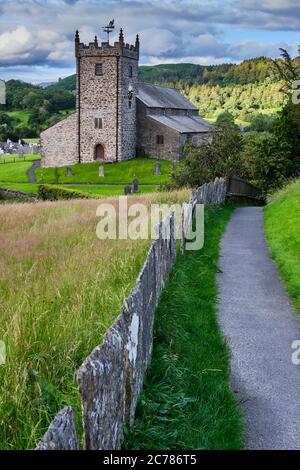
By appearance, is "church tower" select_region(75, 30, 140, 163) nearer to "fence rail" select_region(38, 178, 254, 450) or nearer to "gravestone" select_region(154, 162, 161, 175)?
"gravestone" select_region(154, 162, 161, 175)

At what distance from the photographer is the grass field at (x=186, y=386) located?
5.41m

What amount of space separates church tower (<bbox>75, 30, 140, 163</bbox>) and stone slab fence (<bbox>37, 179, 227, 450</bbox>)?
58726mm

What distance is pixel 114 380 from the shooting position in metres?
4.59

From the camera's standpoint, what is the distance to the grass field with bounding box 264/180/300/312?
12.2m

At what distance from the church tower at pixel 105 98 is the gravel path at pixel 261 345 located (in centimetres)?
5147

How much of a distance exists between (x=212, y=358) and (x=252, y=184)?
90.7ft

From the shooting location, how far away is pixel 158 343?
762 cm

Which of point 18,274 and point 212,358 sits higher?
point 18,274

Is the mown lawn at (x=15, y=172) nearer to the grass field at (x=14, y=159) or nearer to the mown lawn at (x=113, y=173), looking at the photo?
the mown lawn at (x=113, y=173)

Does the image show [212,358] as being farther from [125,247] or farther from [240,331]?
[125,247]

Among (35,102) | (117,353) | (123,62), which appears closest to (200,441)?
(117,353)

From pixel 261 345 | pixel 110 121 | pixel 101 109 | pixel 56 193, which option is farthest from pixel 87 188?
pixel 261 345

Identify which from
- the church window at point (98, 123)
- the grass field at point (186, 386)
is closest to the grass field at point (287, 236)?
the grass field at point (186, 386)

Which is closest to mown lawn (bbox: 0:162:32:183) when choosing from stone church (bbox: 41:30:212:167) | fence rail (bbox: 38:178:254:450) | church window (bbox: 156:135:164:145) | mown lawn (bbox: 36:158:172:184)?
mown lawn (bbox: 36:158:172:184)
